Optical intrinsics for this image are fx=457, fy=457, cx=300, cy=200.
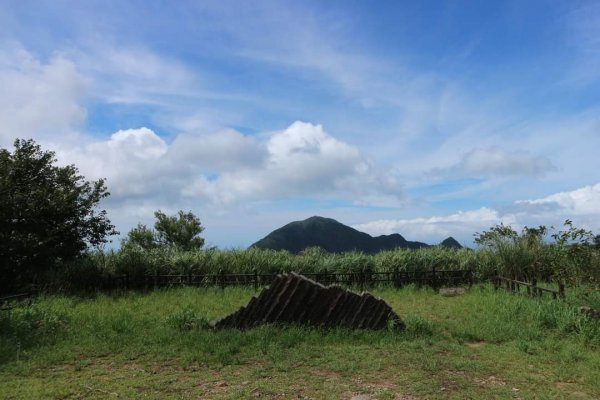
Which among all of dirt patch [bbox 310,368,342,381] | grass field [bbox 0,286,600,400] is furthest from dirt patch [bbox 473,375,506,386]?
dirt patch [bbox 310,368,342,381]

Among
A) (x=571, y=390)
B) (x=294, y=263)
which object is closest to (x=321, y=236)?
(x=294, y=263)

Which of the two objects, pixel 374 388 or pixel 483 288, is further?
pixel 483 288

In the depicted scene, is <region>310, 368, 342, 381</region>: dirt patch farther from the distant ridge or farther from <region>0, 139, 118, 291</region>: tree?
the distant ridge

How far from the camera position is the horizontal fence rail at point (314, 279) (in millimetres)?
15984

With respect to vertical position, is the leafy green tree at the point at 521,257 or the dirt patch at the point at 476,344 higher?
the leafy green tree at the point at 521,257

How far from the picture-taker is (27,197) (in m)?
16.2

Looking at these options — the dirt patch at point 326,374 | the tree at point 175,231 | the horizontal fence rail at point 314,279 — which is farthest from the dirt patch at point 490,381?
the tree at point 175,231

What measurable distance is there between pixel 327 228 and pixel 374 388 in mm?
135856

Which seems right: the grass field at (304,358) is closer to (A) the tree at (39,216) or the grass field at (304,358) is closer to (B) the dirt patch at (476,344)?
(B) the dirt patch at (476,344)

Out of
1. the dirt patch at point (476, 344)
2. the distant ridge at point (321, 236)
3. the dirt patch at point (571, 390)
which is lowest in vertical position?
the dirt patch at point (571, 390)

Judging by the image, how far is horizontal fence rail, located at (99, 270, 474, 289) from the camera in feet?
52.4

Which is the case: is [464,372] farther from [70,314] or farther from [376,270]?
[376,270]

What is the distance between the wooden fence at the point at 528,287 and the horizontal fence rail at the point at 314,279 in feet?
5.36

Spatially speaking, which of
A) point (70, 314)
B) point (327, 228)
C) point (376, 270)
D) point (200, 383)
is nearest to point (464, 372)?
point (200, 383)
